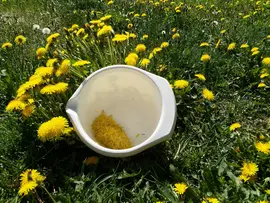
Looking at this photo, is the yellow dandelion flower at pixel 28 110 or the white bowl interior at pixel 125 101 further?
the white bowl interior at pixel 125 101

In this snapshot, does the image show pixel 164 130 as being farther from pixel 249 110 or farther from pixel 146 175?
pixel 249 110

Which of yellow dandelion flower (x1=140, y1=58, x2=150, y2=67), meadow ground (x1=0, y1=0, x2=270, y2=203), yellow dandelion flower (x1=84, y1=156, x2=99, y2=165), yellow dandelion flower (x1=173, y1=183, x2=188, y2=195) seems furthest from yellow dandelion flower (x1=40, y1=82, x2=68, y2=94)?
yellow dandelion flower (x1=173, y1=183, x2=188, y2=195)

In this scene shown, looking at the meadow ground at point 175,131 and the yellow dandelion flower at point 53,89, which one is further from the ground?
the yellow dandelion flower at point 53,89

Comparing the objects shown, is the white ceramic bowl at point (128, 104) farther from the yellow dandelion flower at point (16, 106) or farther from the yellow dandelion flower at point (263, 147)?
→ the yellow dandelion flower at point (263, 147)

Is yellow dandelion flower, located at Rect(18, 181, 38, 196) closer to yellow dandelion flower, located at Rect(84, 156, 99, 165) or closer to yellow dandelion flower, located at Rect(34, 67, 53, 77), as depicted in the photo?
yellow dandelion flower, located at Rect(84, 156, 99, 165)

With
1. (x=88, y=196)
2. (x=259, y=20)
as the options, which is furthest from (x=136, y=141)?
(x=259, y=20)

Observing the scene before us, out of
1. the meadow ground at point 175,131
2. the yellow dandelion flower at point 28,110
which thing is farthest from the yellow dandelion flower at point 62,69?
the yellow dandelion flower at point 28,110
